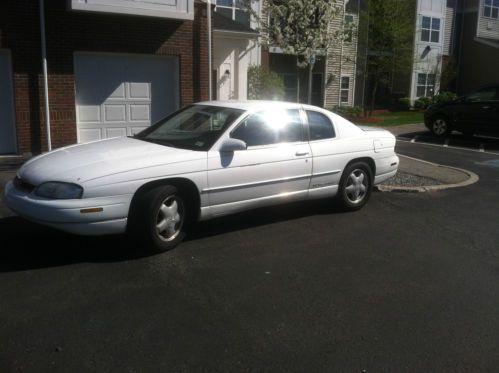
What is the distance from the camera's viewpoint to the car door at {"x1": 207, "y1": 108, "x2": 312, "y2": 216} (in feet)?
20.1

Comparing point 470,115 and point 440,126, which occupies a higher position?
point 470,115

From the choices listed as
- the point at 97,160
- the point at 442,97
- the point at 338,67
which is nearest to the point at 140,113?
the point at 97,160

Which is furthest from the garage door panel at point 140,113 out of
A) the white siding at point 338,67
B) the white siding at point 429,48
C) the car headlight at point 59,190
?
the white siding at point 429,48

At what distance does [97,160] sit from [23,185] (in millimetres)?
767

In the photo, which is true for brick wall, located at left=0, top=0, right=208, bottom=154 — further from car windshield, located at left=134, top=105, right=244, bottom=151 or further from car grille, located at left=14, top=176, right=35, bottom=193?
car grille, located at left=14, top=176, right=35, bottom=193

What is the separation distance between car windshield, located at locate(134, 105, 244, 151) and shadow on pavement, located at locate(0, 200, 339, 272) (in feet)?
3.54

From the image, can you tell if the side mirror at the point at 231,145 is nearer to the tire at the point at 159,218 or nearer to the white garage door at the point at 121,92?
the tire at the point at 159,218

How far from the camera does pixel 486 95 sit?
55.4 ft

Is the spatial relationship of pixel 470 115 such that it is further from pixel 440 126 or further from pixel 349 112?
pixel 349 112

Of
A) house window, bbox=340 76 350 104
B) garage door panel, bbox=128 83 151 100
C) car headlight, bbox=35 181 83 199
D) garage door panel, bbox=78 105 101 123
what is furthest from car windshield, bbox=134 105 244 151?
house window, bbox=340 76 350 104

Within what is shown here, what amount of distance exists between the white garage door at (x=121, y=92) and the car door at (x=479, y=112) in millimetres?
9245

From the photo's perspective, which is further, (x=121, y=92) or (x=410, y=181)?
(x=121, y=92)

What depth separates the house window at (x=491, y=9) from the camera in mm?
32166

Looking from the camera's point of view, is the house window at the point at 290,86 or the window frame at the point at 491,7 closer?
the house window at the point at 290,86
